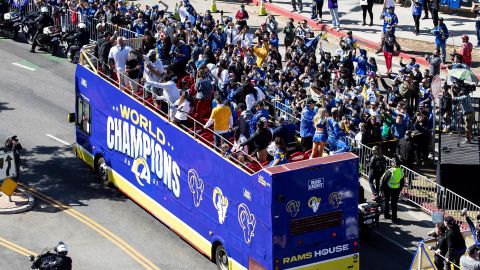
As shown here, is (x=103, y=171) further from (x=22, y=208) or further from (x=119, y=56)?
(x=119, y=56)

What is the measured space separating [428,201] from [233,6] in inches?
920

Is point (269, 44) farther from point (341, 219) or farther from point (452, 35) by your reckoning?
point (341, 219)

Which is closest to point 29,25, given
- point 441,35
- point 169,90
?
point 441,35

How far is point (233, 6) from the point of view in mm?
50031

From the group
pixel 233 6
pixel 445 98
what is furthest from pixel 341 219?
pixel 233 6

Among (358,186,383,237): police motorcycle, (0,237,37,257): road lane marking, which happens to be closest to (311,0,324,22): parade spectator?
(358,186,383,237): police motorcycle

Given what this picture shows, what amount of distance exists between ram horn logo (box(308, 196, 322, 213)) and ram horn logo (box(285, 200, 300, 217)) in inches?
11.3

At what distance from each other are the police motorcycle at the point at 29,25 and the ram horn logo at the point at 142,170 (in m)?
16.0

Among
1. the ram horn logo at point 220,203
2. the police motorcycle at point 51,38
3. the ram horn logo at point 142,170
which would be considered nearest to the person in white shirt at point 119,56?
the ram horn logo at point 142,170

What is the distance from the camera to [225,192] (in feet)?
76.1

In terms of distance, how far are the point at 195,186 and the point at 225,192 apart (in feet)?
4.92

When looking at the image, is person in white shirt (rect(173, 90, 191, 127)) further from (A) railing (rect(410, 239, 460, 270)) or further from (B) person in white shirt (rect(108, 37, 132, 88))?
(A) railing (rect(410, 239, 460, 270))

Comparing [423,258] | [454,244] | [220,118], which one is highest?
[220,118]

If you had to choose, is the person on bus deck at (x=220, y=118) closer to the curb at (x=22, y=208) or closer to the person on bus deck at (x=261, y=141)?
the person on bus deck at (x=261, y=141)
